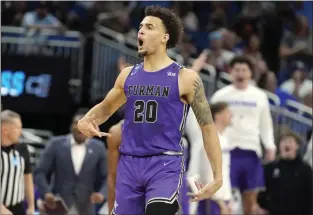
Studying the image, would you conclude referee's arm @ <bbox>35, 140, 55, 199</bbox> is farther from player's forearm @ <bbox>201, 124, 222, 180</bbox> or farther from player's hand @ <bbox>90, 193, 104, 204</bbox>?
player's forearm @ <bbox>201, 124, 222, 180</bbox>

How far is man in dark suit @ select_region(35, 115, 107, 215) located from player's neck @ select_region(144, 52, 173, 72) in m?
4.13

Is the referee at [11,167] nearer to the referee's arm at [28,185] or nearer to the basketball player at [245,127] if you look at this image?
the referee's arm at [28,185]

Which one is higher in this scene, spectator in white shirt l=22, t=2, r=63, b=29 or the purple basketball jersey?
spectator in white shirt l=22, t=2, r=63, b=29

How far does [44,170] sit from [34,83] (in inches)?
137

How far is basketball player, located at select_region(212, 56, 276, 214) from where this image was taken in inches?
416

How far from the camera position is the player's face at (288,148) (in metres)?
10.7

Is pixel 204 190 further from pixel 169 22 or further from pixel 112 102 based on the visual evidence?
pixel 169 22

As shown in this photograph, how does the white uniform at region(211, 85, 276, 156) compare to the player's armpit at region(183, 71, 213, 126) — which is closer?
the player's armpit at region(183, 71, 213, 126)

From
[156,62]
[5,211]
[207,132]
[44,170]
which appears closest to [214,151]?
[207,132]

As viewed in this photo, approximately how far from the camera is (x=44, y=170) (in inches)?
408

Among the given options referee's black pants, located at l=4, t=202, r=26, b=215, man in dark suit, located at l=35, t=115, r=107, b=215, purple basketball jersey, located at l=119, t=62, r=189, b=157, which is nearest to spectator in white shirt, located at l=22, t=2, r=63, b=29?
man in dark suit, located at l=35, t=115, r=107, b=215

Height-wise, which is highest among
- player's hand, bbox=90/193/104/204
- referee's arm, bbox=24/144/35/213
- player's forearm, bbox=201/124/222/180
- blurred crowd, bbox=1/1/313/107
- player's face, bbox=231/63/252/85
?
blurred crowd, bbox=1/1/313/107

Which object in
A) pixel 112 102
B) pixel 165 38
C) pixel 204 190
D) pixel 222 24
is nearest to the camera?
pixel 204 190

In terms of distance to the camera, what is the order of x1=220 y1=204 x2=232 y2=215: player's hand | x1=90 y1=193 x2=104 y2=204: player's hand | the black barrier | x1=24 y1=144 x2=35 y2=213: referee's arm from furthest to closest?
the black barrier
x1=90 y1=193 x2=104 y2=204: player's hand
x1=220 y1=204 x2=232 y2=215: player's hand
x1=24 y1=144 x2=35 y2=213: referee's arm
